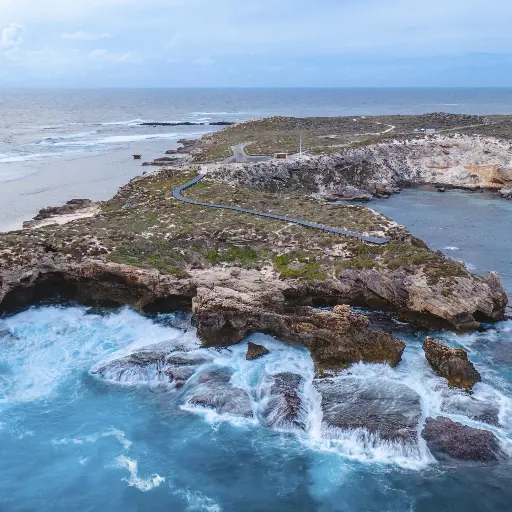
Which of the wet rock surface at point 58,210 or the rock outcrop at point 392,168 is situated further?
the rock outcrop at point 392,168

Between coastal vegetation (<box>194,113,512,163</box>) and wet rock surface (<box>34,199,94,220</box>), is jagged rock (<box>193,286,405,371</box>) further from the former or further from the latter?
coastal vegetation (<box>194,113,512,163</box>)

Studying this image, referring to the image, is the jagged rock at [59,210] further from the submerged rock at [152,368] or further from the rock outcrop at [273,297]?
the submerged rock at [152,368]

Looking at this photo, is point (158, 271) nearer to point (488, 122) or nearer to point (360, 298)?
point (360, 298)

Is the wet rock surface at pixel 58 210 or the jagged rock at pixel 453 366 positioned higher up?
the wet rock surface at pixel 58 210

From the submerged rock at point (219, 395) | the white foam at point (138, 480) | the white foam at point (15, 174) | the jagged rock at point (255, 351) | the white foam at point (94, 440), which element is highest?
the white foam at point (15, 174)

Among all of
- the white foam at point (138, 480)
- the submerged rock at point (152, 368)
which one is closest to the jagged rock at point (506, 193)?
the submerged rock at point (152, 368)

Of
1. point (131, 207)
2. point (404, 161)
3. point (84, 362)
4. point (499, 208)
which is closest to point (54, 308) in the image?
point (84, 362)

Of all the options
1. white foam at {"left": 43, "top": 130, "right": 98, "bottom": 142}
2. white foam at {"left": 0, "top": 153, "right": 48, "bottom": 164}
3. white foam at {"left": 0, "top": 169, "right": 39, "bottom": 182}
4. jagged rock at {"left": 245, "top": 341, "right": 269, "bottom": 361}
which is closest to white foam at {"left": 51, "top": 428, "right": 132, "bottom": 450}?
jagged rock at {"left": 245, "top": 341, "right": 269, "bottom": 361}
